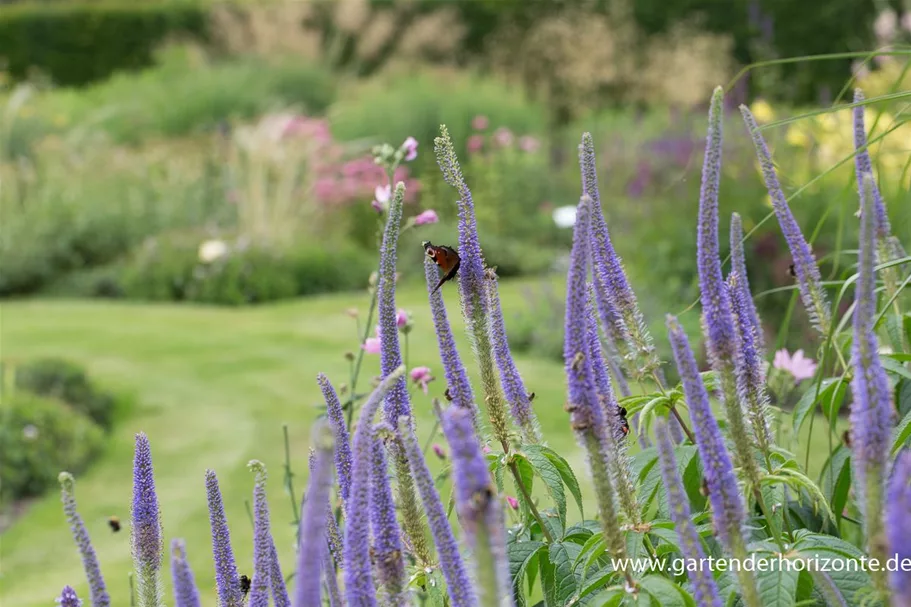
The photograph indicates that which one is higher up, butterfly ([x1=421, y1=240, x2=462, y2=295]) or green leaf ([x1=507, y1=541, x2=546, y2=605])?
butterfly ([x1=421, y1=240, x2=462, y2=295])

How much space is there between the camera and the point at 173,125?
16250mm

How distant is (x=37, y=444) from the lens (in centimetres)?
558

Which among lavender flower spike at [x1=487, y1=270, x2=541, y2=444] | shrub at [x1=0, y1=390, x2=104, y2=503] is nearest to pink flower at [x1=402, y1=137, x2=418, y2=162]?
lavender flower spike at [x1=487, y1=270, x2=541, y2=444]

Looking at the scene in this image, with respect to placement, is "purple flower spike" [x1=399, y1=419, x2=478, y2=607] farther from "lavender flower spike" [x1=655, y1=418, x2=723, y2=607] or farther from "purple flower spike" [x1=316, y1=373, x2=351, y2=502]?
"purple flower spike" [x1=316, y1=373, x2=351, y2=502]

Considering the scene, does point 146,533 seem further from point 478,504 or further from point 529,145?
point 529,145

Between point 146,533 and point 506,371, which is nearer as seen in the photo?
point 146,533

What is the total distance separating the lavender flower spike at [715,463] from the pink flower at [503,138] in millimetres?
11704

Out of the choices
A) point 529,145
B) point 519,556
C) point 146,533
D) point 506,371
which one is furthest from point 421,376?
point 529,145

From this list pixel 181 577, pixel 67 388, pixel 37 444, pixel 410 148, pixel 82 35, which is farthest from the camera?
pixel 82 35

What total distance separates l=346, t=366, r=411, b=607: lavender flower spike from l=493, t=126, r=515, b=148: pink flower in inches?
462

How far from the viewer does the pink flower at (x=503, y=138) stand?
41.6 feet

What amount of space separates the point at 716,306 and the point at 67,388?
6057 millimetres

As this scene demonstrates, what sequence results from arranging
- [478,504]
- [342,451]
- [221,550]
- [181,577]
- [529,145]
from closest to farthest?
[478,504] → [181,577] → [221,550] → [342,451] → [529,145]

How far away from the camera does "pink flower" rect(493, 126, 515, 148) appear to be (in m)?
12.7
